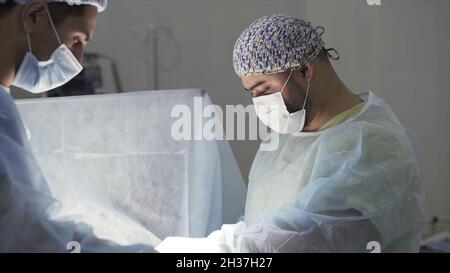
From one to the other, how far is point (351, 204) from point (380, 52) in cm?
43

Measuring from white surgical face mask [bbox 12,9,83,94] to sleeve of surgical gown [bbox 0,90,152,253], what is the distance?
113mm

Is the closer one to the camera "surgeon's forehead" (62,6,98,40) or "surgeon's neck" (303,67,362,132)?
"surgeon's forehead" (62,6,98,40)

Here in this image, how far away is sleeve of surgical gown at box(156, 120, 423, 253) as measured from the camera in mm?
1050

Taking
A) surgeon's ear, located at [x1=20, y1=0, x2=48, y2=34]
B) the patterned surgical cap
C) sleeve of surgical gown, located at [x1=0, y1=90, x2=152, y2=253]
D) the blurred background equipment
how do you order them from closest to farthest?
1. sleeve of surgical gown, located at [x1=0, y1=90, x2=152, y2=253]
2. surgeon's ear, located at [x1=20, y1=0, x2=48, y2=34]
3. the patterned surgical cap
4. the blurred background equipment

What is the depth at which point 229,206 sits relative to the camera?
4.47ft

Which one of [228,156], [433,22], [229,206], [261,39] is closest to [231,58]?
[261,39]

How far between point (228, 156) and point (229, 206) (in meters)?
0.15

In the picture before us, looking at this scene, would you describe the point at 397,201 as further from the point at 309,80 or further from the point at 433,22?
the point at 433,22

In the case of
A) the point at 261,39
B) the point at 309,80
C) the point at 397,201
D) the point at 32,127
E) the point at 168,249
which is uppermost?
the point at 261,39

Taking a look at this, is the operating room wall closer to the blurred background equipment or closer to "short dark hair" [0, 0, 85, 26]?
the blurred background equipment

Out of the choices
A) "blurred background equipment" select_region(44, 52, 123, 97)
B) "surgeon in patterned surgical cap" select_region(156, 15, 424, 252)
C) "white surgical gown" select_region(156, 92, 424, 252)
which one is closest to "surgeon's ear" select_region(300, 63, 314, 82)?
"surgeon in patterned surgical cap" select_region(156, 15, 424, 252)

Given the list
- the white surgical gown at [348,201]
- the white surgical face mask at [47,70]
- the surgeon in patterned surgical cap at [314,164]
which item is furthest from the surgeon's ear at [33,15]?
the white surgical gown at [348,201]

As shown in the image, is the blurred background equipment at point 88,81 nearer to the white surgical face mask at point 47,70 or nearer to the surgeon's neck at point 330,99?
the white surgical face mask at point 47,70

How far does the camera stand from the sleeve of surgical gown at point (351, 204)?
41.3 inches
